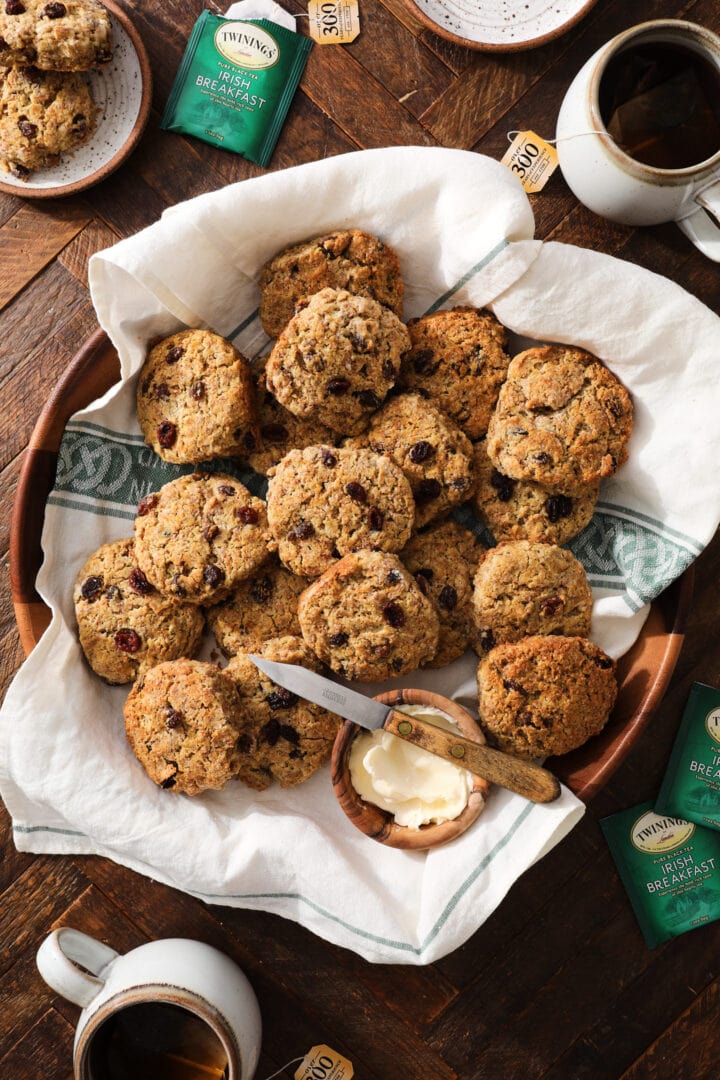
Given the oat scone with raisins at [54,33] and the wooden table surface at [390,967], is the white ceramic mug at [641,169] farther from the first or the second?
the oat scone with raisins at [54,33]

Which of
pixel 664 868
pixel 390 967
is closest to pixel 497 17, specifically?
pixel 664 868

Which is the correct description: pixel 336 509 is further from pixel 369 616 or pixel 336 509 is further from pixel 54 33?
pixel 54 33

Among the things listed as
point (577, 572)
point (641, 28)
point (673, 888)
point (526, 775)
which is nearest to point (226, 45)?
point (641, 28)

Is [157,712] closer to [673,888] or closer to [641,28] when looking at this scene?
[673,888]

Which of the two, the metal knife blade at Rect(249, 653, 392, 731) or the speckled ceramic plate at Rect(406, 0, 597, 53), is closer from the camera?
the metal knife blade at Rect(249, 653, 392, 731)

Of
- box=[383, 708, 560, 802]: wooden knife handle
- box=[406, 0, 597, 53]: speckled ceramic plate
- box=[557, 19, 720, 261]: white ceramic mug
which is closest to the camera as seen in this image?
box=[383, 708, 560, 802]: wooden knife handle

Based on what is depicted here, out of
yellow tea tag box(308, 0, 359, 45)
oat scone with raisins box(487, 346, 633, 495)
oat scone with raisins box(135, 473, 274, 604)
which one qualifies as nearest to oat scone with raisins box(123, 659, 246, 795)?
oat scone with raisins box(135, 473, 274, 604)

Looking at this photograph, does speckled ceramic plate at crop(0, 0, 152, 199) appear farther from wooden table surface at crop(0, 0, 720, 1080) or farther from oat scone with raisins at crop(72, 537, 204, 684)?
oat scone with raisins at crop(72, 537, 204, 684)

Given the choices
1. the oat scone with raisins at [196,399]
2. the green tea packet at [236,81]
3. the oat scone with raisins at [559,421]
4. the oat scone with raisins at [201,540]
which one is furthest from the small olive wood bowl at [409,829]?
the green tea packet at [236,81]
